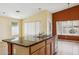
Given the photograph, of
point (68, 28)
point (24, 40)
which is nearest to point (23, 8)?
point (24, 40)

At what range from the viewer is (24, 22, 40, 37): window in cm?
124

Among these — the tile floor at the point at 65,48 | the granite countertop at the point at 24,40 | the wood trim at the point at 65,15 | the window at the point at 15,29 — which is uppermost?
the wood trim at the point at 65,15

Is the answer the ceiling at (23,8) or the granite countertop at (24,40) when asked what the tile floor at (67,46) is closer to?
the granite countertop at (24,40)

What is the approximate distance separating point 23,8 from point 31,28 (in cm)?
30

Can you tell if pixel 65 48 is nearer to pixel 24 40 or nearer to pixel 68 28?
pixel 68 28

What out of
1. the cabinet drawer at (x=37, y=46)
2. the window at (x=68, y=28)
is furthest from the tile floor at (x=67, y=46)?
the cabinet drawer at (x=37, y=46)

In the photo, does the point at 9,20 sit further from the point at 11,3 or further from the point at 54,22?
the point at 54,22

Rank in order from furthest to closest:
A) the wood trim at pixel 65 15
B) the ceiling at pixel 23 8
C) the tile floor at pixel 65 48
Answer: the wood trim at pixel 65 15 → the tile floor at pixel 65 48 → the ceiling at pixel 23 8

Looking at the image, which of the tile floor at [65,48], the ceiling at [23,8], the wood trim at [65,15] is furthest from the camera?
the wood trim at [65,15]

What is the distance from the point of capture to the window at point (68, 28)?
128cm

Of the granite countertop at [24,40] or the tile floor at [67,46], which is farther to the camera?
the tile floor at [67,46]

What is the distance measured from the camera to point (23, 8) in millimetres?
1159

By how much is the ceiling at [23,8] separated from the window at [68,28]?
0.87 ft

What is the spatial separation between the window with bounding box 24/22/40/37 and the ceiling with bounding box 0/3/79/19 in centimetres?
13
